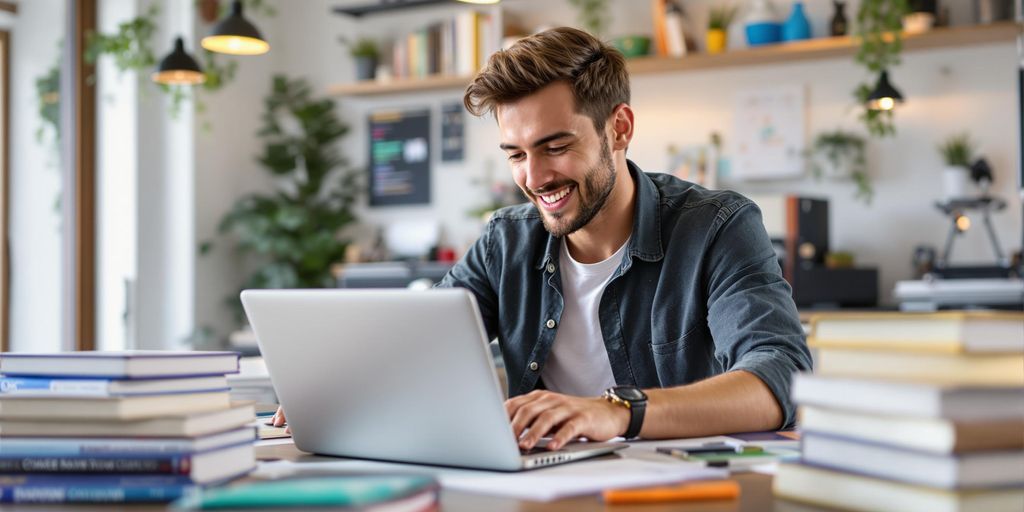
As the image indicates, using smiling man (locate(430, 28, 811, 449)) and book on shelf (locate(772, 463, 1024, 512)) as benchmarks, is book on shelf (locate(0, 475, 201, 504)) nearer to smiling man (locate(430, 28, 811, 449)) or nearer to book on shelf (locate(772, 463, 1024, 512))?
book on shelf (locate(772, 463, 1024, 512))

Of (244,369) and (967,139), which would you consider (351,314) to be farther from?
(967,139)

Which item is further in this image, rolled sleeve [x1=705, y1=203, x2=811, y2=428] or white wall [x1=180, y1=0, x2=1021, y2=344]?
white wall [x1=180, y1=0, x2=1021, y2=344]

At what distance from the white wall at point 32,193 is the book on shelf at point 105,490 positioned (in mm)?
4016

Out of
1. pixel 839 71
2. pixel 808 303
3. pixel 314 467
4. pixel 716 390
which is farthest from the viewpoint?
pixel 839 71

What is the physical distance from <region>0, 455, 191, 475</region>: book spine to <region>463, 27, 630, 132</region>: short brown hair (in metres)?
1.06

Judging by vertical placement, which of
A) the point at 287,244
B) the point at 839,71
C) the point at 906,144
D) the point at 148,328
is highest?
the point at 839,71

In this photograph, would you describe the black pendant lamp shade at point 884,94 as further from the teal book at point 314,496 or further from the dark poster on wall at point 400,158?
the teal book at point 314,496

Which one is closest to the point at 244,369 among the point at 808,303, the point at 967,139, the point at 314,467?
the point at 314,467

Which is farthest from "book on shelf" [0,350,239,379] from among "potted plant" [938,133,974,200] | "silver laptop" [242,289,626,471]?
"potted plant" [938,133,974,200]

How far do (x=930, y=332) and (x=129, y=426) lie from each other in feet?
2.47

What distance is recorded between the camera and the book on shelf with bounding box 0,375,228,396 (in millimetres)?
1091

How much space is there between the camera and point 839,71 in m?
4.76

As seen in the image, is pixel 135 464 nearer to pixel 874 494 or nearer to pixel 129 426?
pixel 129 426

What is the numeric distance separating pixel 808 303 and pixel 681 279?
2557mm
